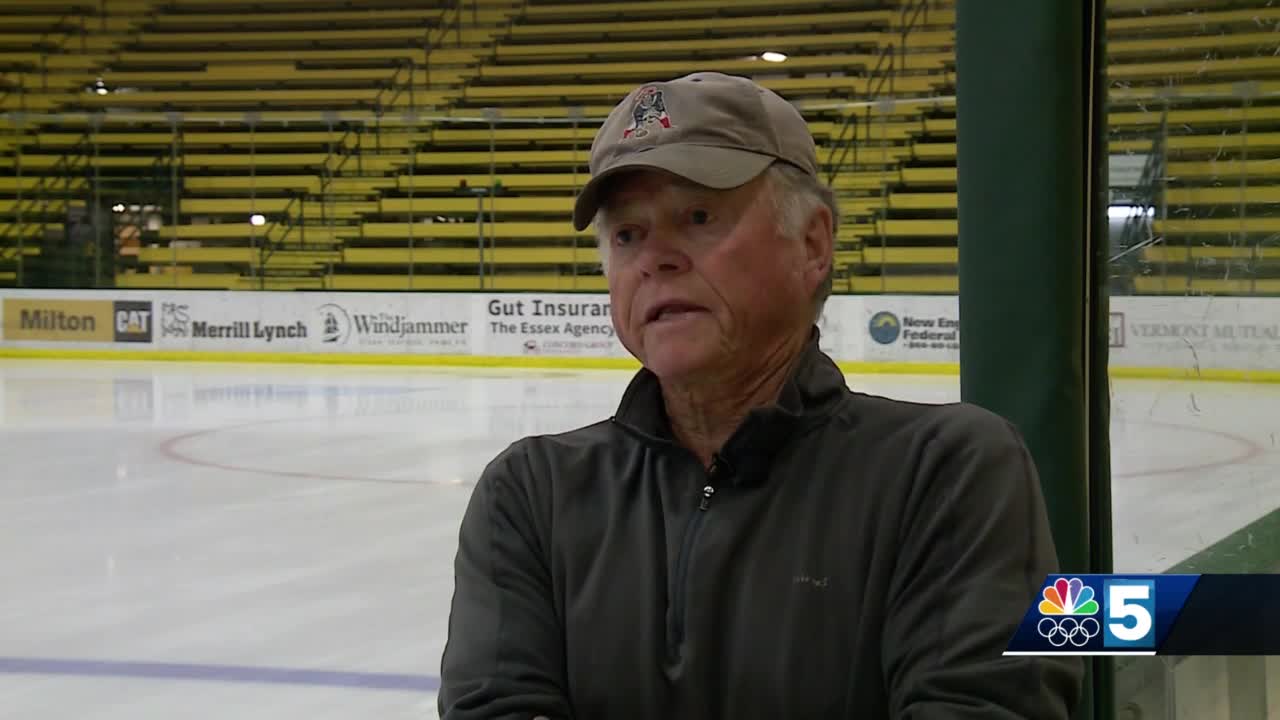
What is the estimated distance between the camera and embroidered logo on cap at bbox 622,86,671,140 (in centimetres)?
119

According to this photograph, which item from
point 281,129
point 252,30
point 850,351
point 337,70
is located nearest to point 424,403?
point 850,351

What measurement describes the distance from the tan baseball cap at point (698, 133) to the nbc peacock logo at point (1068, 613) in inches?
16.7

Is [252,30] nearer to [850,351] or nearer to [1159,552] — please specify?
[850,351]

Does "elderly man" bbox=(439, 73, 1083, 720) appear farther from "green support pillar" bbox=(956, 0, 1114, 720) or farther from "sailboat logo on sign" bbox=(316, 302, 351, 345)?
"sailboat logo on sign" bbox=(316, 302, 351, 345)

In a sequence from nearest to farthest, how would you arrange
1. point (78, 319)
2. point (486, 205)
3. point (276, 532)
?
point (276, 532)
point (78, 319)
point (486, 205)

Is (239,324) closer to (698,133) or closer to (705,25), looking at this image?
(705,25)

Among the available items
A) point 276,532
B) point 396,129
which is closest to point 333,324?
point 396,129

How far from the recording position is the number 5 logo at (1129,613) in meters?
1.33

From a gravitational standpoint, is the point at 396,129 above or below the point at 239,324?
above

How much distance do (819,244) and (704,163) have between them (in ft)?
0.59

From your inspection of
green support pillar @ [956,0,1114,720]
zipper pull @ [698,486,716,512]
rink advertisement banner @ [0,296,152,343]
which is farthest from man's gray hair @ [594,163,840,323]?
rink advertisement banner @ [0,296,152,343]

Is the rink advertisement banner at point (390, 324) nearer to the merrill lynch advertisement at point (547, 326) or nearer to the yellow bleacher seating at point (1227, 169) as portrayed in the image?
the merrill lynch advertisement at point (547, 326)

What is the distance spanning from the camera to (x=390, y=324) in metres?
16.3

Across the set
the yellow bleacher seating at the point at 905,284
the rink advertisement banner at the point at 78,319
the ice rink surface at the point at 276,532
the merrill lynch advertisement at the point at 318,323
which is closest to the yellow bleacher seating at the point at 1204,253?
the ice rink surface at the point at 276,532
